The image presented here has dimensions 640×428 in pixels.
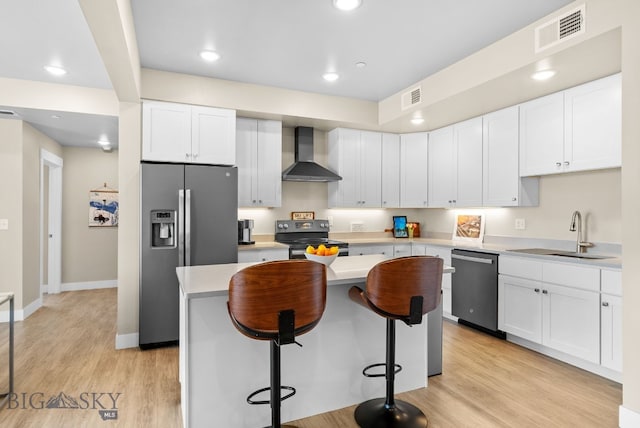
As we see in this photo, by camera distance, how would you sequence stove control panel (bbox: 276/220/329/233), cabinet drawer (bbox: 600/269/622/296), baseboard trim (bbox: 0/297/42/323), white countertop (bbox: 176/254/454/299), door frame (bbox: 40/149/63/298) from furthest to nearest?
door frame (bbox: 40/149/63/298), stove control panel (bbox: 276/220/329/233), baseboard trim (bbox: 0/297/42/323), cabinet drawer (bbox: 600/269/622/296), white countertop (bbox: 176/254/454/299)

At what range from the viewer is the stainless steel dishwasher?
367 cm

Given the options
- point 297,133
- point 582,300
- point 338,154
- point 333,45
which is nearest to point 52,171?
point 297,133

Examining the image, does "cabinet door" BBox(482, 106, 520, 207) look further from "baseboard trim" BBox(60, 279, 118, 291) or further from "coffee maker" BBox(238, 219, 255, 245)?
"baseboard trim" BBox(60, 279, 118, 291)

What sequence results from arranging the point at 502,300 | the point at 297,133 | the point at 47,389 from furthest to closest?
the point at 297,133 < the point at 502,300 < the point at 47,389

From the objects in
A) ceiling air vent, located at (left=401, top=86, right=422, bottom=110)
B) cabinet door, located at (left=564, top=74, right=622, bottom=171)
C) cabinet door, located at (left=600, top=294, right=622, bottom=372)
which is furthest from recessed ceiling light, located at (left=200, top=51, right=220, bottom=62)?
cabinet door, located at (left=600, top=294, right=622, bottom=372)

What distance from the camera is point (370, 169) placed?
4.93m

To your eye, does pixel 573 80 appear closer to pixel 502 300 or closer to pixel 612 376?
pixel 502 300

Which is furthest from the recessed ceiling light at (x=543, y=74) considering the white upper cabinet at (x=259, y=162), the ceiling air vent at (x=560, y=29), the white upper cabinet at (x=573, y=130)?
the white upper cabinet at (x=259, y=162)

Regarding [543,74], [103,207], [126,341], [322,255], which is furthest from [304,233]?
[103,207]

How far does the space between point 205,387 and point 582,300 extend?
2834 millimetres

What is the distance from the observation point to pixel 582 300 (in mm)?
2895

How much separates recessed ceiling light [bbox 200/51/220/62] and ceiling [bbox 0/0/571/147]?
0.05 metres

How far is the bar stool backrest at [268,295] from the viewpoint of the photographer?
164cm

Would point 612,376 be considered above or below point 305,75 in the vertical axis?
below
